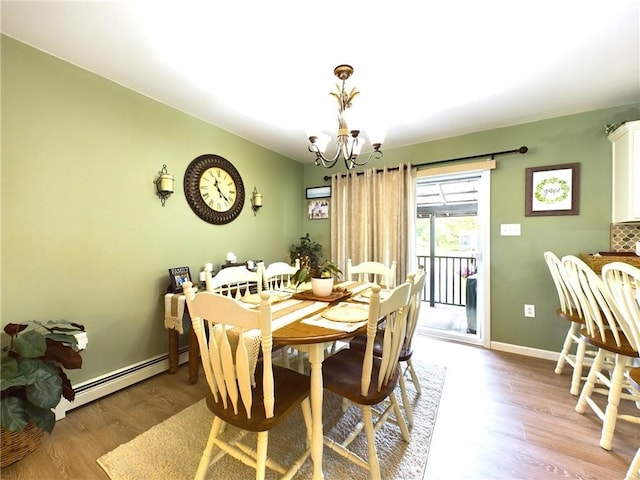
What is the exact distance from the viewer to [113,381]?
6.77 ft

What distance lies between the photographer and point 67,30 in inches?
62.2

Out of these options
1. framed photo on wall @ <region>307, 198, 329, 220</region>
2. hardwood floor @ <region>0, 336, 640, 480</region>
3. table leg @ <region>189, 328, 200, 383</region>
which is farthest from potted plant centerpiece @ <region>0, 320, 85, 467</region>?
framed photo on wall @ <region>307, 198, 329, 220</region>

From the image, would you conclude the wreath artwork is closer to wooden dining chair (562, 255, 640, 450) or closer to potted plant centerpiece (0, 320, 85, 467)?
wooden dining chair (562, 255, 640, 450)

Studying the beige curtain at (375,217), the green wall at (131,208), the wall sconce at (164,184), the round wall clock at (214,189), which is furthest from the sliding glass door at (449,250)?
the wall sconce at (164,184)

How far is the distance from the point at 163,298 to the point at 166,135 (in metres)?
1.47

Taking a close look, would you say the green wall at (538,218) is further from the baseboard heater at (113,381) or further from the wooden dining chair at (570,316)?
the baseboard heater at (113,381)

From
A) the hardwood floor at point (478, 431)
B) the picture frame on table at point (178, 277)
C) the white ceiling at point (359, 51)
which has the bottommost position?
the hardwood floor at point (478, 431)

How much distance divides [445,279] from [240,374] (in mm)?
4449

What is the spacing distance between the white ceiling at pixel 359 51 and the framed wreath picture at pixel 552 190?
1.77 ft

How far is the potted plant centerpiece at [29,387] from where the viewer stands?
1.30m

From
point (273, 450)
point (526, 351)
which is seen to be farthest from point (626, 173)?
point (273, 450)

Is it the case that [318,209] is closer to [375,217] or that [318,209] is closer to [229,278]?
[375,217]

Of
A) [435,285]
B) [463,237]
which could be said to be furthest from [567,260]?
[435,285]

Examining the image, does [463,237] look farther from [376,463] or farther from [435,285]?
[376,463]
